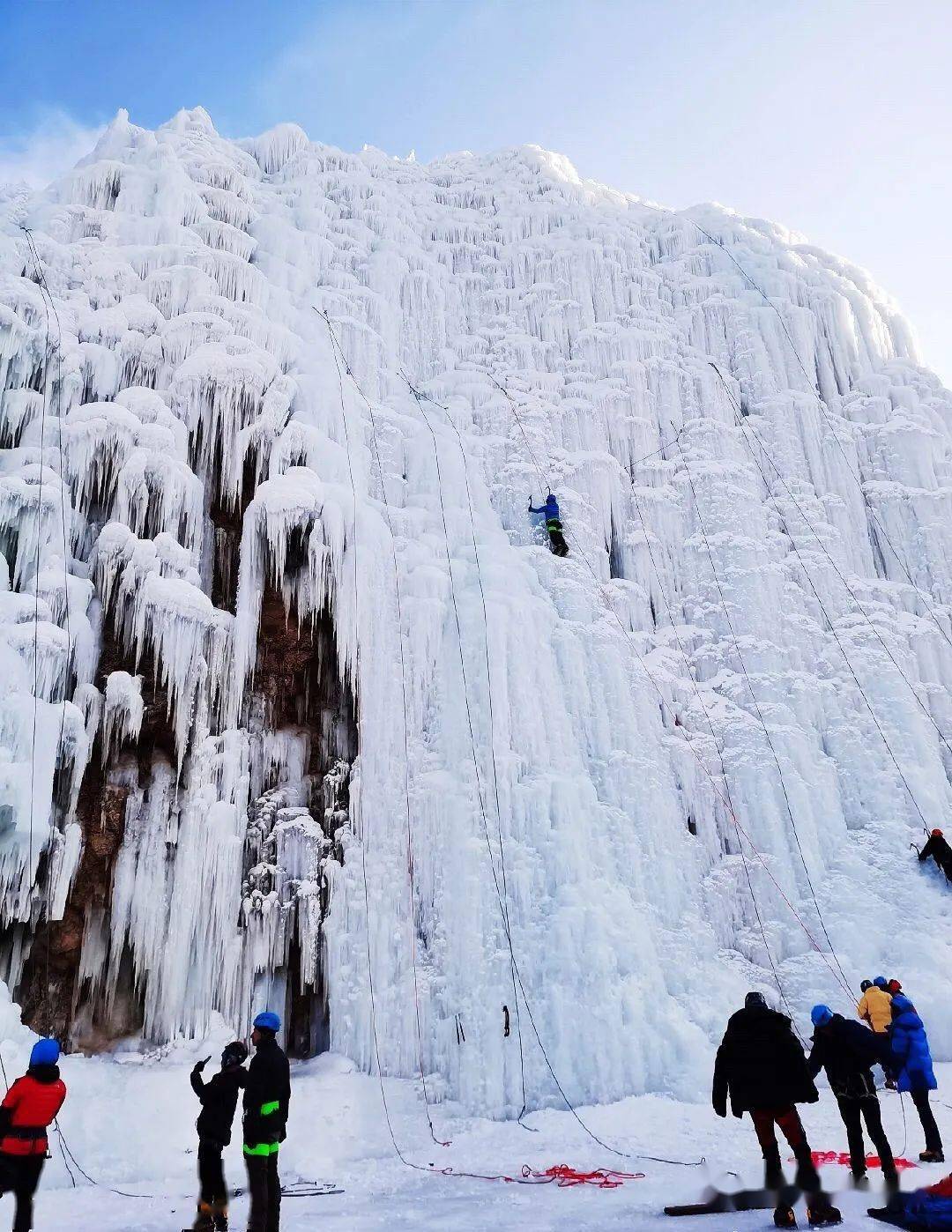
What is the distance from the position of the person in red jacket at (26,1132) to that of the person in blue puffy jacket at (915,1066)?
4963 mm

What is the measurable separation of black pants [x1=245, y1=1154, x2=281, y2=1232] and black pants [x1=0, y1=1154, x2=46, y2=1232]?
112 centimetres

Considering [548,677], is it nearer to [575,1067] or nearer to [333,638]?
[333,638]

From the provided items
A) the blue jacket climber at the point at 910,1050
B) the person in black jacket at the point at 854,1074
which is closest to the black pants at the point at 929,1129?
the blue jacket climber at the point at 910,1050

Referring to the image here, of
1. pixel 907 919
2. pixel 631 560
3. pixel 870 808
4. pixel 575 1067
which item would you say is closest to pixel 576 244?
pixel 631 560

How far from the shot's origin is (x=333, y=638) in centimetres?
1107

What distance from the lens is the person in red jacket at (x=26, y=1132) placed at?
13.9 ft

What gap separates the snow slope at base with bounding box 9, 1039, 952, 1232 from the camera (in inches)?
200

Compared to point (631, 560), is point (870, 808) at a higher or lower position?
lower

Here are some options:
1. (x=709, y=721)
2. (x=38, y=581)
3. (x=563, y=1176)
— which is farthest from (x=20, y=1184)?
(x=709, y=721)

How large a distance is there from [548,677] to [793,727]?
3525mm

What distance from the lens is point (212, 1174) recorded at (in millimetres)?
4906

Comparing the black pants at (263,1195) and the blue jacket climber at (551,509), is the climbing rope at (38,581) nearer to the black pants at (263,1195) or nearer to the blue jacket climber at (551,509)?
the black pants at (263,1195)

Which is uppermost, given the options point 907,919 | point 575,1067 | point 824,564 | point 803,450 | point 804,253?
point 804,253

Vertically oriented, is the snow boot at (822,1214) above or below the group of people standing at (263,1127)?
below
